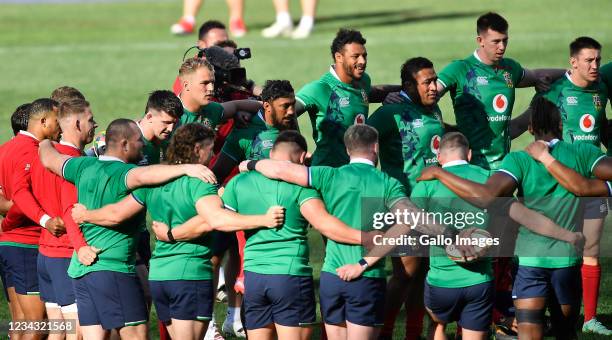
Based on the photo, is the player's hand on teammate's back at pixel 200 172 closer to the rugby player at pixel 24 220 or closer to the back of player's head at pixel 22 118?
the rugby player at pixel 24 220

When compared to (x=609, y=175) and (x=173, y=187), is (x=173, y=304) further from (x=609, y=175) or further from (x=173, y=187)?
(x=609, y=175)

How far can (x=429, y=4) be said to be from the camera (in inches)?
1233

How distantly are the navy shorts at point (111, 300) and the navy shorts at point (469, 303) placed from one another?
84.9 inches

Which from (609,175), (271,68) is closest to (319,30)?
(271,68)

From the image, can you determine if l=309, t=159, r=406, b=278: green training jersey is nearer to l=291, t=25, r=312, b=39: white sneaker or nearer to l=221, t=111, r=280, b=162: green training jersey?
l=221, t=111, r=280, b=162: green training jersey

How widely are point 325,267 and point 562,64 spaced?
49.1ft

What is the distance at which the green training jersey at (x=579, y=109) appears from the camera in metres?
11.2

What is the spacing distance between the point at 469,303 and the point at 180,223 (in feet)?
7.18

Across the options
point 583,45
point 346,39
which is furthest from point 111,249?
point 583,45

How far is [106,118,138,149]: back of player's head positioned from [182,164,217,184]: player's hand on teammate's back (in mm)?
604

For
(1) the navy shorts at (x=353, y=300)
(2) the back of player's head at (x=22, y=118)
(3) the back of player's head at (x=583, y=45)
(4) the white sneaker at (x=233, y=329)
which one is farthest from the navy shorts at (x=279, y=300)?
(3) the back of player's head at (x=583, y=45)

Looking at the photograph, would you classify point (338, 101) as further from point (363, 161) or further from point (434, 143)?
point (363, 161)

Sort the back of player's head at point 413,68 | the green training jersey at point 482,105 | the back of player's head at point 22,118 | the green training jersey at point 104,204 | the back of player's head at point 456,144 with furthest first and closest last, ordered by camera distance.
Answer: the green training jersey at point 482,105, the back of player's head at point 413,68, the back of player's head at point 22,118, the back of player's head at point 456,144, the green training jersey at point 104,204

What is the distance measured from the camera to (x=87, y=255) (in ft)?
28.6
